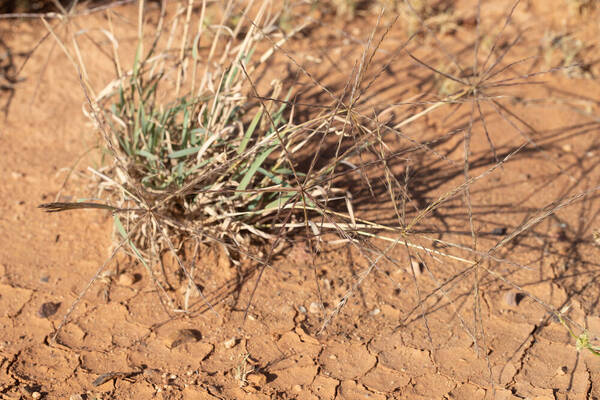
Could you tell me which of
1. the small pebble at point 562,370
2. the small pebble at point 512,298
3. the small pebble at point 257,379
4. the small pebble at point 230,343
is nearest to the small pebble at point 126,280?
the small pebble at point 230,343

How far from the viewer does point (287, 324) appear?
72.1 inches

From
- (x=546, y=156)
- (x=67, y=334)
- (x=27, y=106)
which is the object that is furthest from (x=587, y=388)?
(x=27, y=106)

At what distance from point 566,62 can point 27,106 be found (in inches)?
99.8

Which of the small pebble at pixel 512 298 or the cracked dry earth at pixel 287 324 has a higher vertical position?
the small pebble at pixel 512 298

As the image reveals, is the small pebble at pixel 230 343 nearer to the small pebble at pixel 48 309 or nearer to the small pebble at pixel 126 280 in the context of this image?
the small pebble at pixel 126 280

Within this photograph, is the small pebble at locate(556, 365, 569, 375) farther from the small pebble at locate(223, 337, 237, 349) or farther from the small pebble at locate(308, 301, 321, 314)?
the small pebble at locate(223, 337, 237, 349)

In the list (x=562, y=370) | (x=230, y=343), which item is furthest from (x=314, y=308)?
(x=562, y=370)

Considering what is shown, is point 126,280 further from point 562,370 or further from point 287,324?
point 562,370

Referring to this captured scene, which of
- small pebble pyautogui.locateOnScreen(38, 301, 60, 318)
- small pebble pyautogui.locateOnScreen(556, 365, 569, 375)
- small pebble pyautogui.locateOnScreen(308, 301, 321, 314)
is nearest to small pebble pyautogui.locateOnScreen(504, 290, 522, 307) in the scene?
small pebble pyautogui.locateOnScreen(556, 365, 569, 375)

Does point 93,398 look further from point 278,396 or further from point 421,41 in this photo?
point 421,41

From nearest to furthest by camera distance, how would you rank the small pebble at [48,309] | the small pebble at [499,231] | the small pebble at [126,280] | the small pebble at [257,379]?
the small pebble at [257,379], the small pebble at [48,309], the small pebble at [126,280], the small pebble at [499,231]

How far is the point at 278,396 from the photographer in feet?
5.36

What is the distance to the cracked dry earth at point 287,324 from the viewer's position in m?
1.67

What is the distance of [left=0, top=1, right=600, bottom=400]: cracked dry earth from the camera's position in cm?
167
